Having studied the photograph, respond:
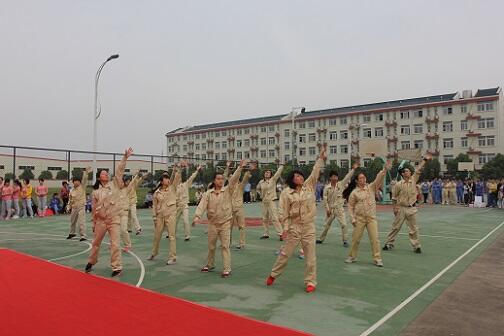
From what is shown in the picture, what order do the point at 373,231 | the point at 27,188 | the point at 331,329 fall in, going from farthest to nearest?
the point at 27,188 < the point at 373,231 < the point at 331,329

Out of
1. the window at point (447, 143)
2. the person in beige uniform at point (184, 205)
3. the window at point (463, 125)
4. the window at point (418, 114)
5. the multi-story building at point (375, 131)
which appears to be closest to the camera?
the person in beige uniform at point (184, 205)

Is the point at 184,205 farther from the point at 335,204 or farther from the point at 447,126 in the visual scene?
the point at 447,126

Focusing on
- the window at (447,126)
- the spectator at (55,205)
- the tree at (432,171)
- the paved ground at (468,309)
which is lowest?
the paved ground at (468,309)

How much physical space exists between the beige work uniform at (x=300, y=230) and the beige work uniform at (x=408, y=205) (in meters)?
4.36

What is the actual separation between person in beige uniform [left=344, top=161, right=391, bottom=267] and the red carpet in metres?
4.30

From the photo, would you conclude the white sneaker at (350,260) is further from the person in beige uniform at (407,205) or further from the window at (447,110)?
the window at (447,110)

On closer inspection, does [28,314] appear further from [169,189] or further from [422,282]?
[422,282]

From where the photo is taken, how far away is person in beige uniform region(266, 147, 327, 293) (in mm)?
6348

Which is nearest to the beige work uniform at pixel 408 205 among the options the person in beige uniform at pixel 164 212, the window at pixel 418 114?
the person in beige uniform at pixel 164 212

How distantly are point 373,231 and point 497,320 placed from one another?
3419mm

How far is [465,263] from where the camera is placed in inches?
332

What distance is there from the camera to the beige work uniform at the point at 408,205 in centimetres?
977

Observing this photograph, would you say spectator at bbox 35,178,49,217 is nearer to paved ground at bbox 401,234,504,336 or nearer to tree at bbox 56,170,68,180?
tree at bbox 56,170,68,180

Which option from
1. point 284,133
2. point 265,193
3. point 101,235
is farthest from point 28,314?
point 284,133
